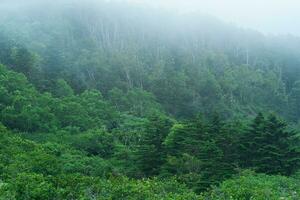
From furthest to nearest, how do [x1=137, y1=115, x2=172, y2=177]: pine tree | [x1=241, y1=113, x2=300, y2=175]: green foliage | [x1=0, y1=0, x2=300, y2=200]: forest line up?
[x1=137, y1=115, x2=172, y2=177]: pine tree, [x1=241, y1=113, x2=300, y2=175]: green foliage, [x1=0, y1=0, x2=300, y2=200]: forest

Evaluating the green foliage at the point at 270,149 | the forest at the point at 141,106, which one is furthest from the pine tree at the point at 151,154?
the green foliage at the point at 270,149

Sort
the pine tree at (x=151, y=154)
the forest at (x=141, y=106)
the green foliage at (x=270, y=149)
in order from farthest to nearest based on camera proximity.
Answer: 1. the pine tree at (x=151, y=154)
2. the green foliage at (x=270, y=149)
3. the forest at (x=141, y=106)

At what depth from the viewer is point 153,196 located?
16016 millimetres

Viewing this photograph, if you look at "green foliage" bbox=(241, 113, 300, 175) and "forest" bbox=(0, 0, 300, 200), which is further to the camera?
"green foliage" bbox=(241, 113, 300, 175)

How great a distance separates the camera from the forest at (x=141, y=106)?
2111cm

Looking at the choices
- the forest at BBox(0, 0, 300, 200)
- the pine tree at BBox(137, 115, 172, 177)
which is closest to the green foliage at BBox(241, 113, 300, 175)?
the forest at BBox(0, 0, 300, 200)

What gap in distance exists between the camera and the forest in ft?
69.3

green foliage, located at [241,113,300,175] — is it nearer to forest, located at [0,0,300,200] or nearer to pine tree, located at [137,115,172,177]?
forest, located at [0,0,300,200]

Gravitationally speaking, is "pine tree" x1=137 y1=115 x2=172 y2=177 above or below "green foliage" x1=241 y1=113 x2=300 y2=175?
below

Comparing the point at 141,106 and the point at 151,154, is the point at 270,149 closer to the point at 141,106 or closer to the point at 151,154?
the point at 151,154

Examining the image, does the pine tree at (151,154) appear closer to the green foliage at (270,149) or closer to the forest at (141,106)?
the forest at (141,106)

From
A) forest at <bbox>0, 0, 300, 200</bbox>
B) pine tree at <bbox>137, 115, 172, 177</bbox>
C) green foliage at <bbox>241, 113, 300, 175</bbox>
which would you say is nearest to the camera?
forest at <bbox>0, 0, 300, 200</bbox>

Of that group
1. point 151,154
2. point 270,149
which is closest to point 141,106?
point 151,154

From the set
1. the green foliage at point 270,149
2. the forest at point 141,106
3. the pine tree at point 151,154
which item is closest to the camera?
the forest at point 141,106
